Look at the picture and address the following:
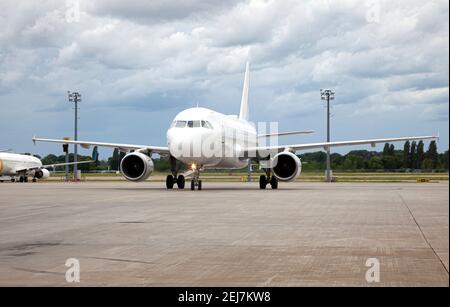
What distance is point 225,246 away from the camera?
12.0 m

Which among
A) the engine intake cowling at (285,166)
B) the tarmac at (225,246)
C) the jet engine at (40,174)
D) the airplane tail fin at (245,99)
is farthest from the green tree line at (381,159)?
the tarmac at (225,246)

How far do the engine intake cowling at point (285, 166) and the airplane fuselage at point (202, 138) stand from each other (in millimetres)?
2506

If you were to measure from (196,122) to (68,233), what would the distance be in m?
20.3

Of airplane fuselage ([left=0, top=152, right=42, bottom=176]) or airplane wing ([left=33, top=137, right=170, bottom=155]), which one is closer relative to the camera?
airplane wing ([left=33, top=137, right=170, bottom=155])

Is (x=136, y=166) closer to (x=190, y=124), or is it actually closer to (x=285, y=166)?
(x=190, y=124)

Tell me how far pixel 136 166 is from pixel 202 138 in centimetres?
433

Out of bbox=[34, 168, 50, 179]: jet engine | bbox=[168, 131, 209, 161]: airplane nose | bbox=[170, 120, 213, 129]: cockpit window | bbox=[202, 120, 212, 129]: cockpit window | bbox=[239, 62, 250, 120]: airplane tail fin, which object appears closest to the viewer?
bbox=[168, 131, 209, 161]: airplane nose

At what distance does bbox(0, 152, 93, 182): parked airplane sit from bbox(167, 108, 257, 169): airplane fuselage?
36.8m

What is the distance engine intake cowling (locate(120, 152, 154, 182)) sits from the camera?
35656 millimetres

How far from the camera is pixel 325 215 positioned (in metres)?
18.5

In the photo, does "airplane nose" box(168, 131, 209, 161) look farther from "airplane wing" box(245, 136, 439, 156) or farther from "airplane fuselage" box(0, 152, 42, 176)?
"airplane fuselage" box(0, 152, 42, 176)

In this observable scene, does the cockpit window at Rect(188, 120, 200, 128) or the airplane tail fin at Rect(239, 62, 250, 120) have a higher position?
the airplane tail fin at Rect(239, 62, 250, 120)

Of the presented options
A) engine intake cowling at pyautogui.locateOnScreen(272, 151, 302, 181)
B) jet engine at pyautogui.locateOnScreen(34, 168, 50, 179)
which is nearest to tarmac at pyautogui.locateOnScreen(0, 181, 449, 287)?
engine intake cowling at pyautogui.locateOnScreen(272, 151, 302, 181)
